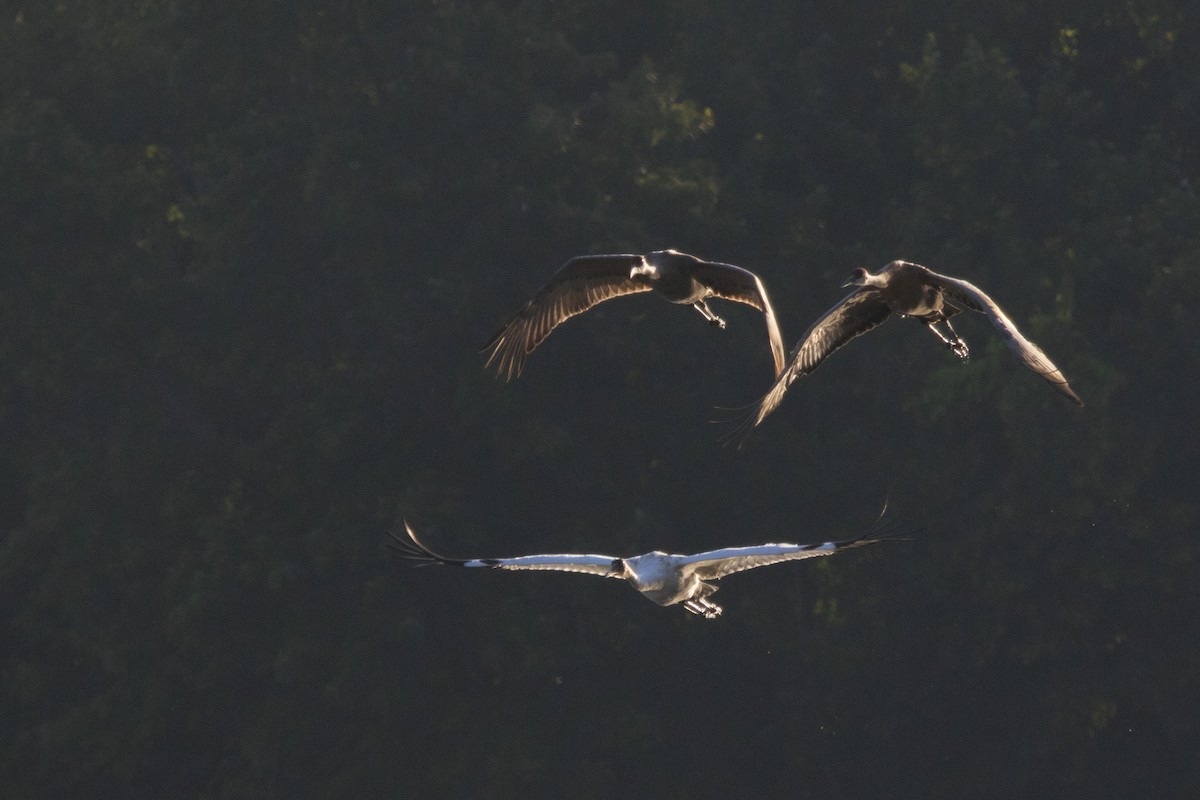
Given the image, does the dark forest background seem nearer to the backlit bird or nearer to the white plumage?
the backlit bird

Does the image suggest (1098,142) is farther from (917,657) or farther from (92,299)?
(92,299)

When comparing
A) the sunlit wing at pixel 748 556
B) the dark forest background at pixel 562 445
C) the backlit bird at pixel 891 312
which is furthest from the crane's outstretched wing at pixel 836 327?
the dark forest background at pixel 562 445

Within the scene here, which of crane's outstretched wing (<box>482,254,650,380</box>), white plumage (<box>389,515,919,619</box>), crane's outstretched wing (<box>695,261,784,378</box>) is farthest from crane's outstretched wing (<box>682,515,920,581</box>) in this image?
crane's outstretched wing (<box>482,254,650,380</box>)

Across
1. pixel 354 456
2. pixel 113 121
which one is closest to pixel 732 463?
pixel 354 456

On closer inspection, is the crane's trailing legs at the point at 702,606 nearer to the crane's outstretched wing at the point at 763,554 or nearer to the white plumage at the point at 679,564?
the white plumage at the point at 679,564

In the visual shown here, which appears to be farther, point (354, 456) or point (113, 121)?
point (113, 121)

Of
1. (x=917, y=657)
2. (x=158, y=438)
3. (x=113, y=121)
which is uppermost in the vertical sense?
(x=113, y=121)
